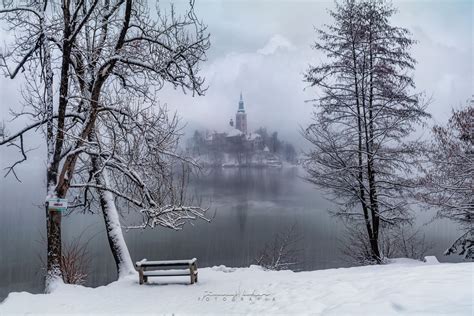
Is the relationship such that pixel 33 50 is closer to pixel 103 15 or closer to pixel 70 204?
pixel 103 15

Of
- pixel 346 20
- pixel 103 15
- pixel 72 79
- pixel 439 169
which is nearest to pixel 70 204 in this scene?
pixel 72 79

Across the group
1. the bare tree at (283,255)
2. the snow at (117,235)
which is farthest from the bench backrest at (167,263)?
the bare tree at (283,255)

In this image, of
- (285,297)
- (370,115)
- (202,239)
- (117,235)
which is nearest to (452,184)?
(370,115)

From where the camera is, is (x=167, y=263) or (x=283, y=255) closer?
(x=167, y=263)

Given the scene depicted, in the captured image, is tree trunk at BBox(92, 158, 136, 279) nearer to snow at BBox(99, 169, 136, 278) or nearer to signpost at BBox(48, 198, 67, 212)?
snow at BBox(99, 169, 136, 278)

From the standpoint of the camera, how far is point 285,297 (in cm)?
657

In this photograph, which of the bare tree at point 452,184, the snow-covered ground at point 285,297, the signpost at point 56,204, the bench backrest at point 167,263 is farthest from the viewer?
the bare tree at point 452,184

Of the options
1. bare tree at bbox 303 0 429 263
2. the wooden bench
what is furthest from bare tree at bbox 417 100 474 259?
the wooden bench

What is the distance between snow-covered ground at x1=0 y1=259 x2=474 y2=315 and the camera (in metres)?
4.83

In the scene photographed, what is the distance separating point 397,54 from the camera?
43.4ft

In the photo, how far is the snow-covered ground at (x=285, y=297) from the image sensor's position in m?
4.83

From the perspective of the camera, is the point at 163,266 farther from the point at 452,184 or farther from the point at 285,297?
the point at 452,184

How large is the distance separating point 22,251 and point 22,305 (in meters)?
28.8

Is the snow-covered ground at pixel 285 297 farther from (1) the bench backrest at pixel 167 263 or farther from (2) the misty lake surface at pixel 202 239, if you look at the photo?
(2) the misty lake surface at pixel 202 239
